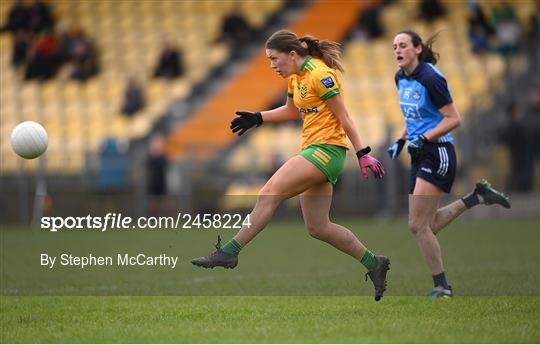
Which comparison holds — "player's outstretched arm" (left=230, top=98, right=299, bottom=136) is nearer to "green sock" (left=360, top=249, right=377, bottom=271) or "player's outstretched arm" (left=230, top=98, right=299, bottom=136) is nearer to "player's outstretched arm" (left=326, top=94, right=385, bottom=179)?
"player's outstretched arm" (left=326, top=94, right=385, bottom=179)

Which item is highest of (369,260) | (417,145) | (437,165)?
(417,145)

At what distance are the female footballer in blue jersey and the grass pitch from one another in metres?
0.53

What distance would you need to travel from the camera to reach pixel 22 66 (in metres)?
26.5

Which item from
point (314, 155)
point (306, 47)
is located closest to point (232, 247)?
point (314, 155)

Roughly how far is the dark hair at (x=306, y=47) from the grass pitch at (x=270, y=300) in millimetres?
1554

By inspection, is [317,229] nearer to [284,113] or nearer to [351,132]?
[351,132]

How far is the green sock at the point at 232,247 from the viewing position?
8.36 metres

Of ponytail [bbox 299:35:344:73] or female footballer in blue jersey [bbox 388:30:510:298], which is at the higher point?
ponytail [bbox 299:35:344:73]

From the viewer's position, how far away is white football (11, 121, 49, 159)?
10008 millimetres

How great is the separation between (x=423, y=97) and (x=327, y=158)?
133 cm

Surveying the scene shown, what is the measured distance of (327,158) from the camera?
8453mm

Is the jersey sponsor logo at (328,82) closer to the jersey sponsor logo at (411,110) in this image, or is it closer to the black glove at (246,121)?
the black glove at (246,121)

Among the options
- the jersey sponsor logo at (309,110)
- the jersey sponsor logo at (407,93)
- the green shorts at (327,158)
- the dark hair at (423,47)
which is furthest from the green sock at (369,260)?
the dark hair at (423,47)

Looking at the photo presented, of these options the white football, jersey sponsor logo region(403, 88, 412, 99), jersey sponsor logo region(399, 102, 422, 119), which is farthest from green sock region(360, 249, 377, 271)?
the white football
